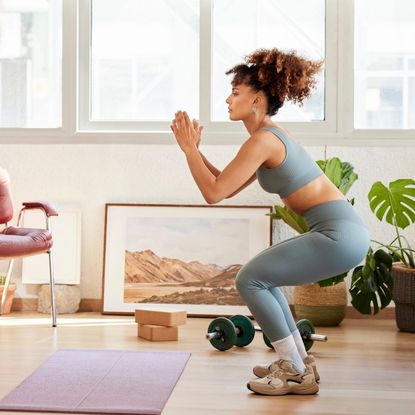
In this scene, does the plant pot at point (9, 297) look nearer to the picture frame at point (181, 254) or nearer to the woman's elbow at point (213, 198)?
the picture frame at point (181, 254)

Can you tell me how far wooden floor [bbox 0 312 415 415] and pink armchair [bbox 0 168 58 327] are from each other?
321 mm

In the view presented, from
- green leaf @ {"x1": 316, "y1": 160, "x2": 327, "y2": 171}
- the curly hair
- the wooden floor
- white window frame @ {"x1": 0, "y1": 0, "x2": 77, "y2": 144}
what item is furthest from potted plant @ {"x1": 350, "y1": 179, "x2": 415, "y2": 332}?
white window frame @ {"x1": 0, "y1": 0, "x2": 77, "y2": 144}

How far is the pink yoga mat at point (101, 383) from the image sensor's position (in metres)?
2.80

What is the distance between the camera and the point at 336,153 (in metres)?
5.06

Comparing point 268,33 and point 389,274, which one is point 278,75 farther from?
point 268,33

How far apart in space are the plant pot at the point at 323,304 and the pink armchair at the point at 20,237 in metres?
1.32

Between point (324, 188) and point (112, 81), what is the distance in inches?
98.6

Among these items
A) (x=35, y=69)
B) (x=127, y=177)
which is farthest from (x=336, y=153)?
(x=35, y=69)

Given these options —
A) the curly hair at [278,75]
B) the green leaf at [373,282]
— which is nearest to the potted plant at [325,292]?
the green leaf at [373,282]

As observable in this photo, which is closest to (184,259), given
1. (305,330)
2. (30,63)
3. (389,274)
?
(389,274)

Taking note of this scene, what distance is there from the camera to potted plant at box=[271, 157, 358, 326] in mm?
4617

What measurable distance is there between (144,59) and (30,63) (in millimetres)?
677

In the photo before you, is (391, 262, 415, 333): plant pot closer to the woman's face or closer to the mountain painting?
the mountain painting

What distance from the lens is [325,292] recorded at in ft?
15.4
